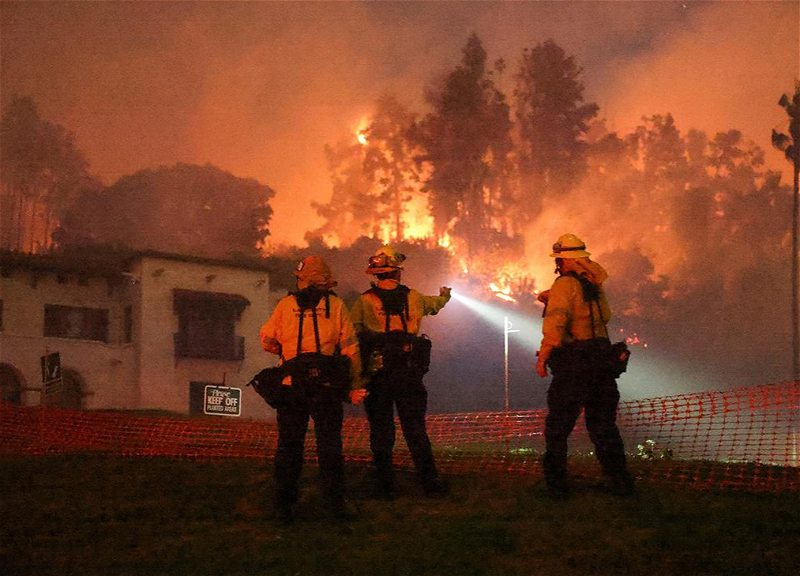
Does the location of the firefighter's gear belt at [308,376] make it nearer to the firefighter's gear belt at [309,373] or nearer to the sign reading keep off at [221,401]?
the firefighter's gear belt at [309,373]

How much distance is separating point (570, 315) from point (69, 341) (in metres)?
39.1

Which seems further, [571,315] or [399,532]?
[571,315]

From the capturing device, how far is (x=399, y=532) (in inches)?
247

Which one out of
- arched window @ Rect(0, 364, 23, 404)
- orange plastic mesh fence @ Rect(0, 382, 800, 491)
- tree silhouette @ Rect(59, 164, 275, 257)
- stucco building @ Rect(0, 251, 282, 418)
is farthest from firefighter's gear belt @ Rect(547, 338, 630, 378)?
tree silhouette @ Rect(59, 164, 275, 257)

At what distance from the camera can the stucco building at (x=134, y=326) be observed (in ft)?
138

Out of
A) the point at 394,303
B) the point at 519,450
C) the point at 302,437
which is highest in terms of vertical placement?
the point at 394,303

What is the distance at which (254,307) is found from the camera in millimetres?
47156

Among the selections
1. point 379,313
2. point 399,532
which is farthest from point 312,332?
point 399,532

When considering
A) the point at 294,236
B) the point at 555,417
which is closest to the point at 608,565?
the point at 555,417

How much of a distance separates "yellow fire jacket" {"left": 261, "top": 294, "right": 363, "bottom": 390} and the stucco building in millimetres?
35721

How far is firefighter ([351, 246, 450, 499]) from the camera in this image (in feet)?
24.8

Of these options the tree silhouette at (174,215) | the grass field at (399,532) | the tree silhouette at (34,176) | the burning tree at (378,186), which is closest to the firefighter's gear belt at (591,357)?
the grass field at (399,532)

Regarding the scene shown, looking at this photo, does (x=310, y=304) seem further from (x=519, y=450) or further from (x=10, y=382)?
(x=10, y=382)

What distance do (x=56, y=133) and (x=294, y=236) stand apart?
75.7 ft
